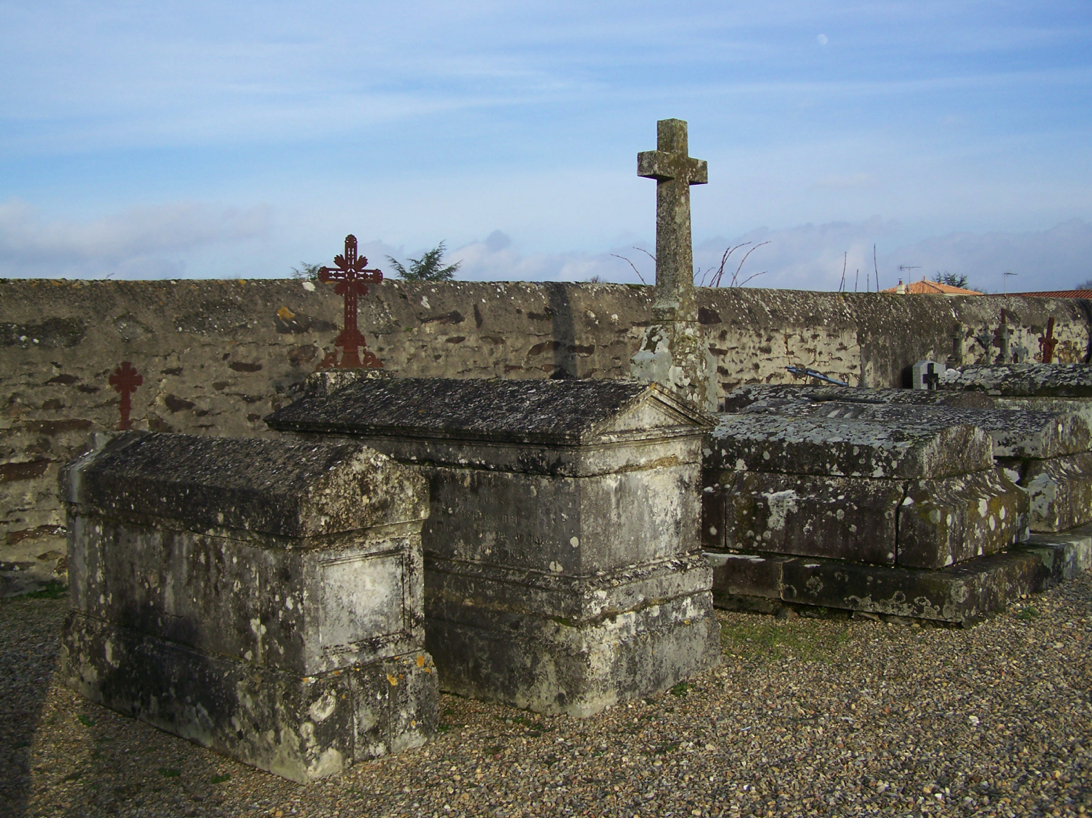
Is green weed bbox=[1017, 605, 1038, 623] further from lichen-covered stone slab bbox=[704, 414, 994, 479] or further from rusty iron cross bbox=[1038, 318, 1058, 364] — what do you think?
rusty iron cross bbox=[1038, 318, 1058, 364]

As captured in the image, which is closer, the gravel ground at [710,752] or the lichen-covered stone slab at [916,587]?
the gravel ground at [710,752]

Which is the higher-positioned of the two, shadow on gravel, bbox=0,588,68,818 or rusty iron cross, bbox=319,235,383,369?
rusty iron cross, bbox=319,235,383,369

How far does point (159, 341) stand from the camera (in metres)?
6.02

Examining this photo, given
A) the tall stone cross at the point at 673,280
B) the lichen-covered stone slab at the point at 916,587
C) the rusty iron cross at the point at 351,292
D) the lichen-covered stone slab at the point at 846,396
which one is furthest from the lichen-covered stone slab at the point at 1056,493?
the rusty iron cross at the point at 351,292

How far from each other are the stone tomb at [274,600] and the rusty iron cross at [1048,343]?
11.3 m

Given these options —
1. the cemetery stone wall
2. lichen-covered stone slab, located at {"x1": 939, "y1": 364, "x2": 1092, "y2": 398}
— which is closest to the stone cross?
the cemetery stone wall

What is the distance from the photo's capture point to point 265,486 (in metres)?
3.33

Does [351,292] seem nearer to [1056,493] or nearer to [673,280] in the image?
[673,280]

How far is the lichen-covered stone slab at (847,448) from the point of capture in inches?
201

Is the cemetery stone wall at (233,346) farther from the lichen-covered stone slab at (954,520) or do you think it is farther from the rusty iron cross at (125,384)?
the lichen-covered stone slab at (954,520)

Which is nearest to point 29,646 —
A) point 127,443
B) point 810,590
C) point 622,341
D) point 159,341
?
point 127,443

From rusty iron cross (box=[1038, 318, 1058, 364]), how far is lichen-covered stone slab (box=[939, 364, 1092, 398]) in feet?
14.2

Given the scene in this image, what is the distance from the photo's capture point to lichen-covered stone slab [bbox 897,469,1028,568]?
16.2 feet

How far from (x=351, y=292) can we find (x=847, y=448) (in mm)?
3073
